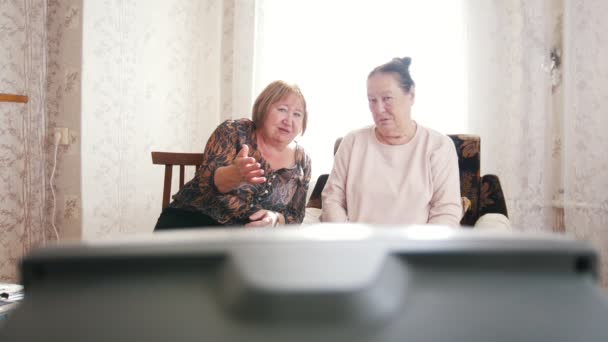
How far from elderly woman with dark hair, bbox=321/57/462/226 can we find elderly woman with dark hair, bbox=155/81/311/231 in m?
0.18

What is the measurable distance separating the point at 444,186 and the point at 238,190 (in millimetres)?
715

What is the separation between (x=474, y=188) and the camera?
2037mm

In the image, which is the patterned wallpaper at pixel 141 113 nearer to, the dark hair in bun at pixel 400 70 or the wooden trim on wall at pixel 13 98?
the wooden trim on wall at pixel 13 98

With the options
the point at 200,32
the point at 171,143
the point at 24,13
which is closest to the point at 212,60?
the point at 200,32

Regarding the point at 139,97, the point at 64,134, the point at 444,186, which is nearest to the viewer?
the point at 444,186

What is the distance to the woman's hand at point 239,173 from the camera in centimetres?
135

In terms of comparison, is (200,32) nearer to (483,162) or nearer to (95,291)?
(483,162)

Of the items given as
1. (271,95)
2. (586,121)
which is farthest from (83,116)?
(586,121)

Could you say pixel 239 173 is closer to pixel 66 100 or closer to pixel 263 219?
pixel 263 219

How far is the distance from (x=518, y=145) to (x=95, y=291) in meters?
2.77

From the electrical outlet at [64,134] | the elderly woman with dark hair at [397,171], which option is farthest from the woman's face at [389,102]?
the electrical outlet at [64,134]

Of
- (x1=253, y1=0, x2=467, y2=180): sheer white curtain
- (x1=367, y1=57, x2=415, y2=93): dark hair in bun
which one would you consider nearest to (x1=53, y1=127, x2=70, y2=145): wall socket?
(x1=253, y1=0, x2=467, y2=180): sheer white curtain

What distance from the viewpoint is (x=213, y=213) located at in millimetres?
1741

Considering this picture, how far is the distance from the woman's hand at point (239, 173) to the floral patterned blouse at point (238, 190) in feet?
0.22
